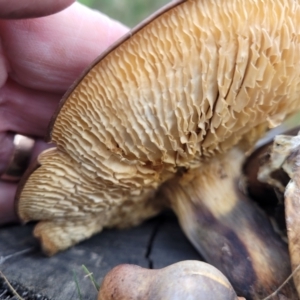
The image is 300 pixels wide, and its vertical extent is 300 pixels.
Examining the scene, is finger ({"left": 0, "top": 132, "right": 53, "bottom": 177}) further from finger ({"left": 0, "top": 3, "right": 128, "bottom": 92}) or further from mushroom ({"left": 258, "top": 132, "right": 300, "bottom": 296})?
mushroom ({"left": 258, "top": 132, "right": 300, "bottom": 296})

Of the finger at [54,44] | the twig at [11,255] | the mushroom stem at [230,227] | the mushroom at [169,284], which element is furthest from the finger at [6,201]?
the mushroom at [169,284]

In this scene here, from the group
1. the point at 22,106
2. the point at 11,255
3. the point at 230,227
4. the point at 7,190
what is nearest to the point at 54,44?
the point at 22,106

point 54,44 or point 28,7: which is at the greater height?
point 28,7

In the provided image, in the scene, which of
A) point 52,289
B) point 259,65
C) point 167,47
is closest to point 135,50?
point 167,47

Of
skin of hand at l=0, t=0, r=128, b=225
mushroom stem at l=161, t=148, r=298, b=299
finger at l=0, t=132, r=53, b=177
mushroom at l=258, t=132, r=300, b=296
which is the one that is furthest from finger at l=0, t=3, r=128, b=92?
mushroom at l=258, t=132, r=300, b=296

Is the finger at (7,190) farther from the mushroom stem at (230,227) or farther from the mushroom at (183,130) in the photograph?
the mushroom stem at (230,227)

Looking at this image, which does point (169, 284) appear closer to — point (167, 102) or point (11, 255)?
point (167, 102)
